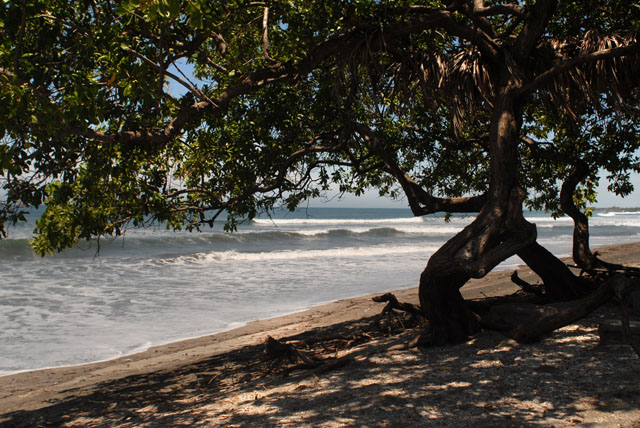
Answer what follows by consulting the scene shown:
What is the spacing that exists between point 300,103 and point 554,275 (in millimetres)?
4214

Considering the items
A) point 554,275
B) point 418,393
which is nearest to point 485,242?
point 418,393

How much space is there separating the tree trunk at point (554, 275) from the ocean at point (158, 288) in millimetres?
3133

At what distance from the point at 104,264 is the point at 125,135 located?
736 inches

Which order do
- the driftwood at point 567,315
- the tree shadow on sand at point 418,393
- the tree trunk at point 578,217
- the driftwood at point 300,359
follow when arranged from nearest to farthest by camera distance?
the tree shadow on sand at point 418,393, the driftwood at point 567,315, the driftwood at point 300,359, the tree trunk at point 578,217

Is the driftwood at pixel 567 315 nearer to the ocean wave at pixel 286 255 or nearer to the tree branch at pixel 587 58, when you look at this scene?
the tree branch at pixel 587 58

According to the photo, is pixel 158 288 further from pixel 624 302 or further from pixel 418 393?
pixel 624 302

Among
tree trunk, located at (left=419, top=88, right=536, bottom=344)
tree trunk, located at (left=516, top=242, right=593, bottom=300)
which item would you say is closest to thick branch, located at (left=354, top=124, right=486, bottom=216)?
tree trunk, located at (left=419, top=88, right=536, bottom=344)

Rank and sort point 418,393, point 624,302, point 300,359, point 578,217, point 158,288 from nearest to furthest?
1. point 624,302
2. point 418,393
3. point 300,359
4. point 578,217
5. point 158,288

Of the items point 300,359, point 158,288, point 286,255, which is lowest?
point 158,288

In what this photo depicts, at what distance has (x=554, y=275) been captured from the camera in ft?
21.8

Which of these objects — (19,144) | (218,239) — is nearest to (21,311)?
(19,144)

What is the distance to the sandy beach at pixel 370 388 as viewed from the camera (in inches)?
146

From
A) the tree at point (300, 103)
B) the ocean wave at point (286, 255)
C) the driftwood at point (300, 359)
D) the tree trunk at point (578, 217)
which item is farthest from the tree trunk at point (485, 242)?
the ocean wave at point (286, 255)

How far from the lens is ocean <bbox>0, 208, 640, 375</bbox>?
9664mm
